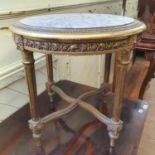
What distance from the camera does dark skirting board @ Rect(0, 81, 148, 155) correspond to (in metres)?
0.71

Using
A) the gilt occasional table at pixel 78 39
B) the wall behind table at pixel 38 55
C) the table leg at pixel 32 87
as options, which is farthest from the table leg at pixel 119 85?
the wall behind table at pixel 38 55

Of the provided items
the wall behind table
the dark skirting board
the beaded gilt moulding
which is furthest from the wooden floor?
the beaded gilt moulding

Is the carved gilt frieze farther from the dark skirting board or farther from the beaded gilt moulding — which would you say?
the dark skirting board

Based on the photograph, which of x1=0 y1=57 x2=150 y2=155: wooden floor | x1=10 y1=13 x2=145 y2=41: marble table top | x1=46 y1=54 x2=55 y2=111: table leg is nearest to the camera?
x1=10 y1=13 x2=145 y2=41: marble table top

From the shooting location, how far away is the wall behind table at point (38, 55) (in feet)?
2.57

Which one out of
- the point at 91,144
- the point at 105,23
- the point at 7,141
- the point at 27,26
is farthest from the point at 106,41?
the point at 7,141

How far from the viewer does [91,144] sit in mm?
732

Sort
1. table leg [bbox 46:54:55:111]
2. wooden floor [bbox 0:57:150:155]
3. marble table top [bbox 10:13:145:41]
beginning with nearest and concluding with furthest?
marble table top [bbox 10:13:145:41] → wooden floor [bbox 0:57:150:155] → table leg [bbox 46:54:55:111]

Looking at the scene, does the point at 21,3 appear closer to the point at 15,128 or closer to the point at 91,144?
the point at 15,128

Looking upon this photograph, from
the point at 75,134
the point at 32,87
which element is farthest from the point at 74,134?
the point at 32,87

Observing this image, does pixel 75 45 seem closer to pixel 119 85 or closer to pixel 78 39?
pixel 78 39

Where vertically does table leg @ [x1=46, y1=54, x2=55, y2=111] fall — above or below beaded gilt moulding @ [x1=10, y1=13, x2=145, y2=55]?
below

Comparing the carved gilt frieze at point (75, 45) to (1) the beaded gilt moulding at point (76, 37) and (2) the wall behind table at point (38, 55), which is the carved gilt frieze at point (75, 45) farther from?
(2) the wall behind table at point (38, 55)

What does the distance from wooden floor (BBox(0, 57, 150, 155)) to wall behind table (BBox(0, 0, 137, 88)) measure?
18 centimetres
